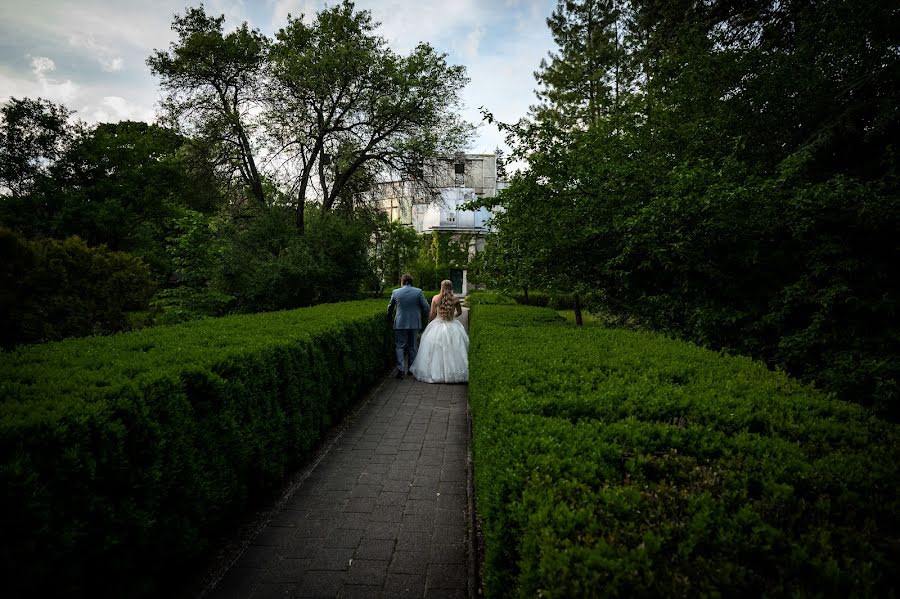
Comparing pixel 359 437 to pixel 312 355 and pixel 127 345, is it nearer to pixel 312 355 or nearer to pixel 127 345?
pixel 312 355

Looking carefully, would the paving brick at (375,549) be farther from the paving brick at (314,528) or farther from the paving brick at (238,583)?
the paving brick at (238,583)

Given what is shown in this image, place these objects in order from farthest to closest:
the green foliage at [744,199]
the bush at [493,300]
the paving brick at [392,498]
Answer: the bush at [493,300]
the green foliage at [744,199]
the paving brick at [392,498]

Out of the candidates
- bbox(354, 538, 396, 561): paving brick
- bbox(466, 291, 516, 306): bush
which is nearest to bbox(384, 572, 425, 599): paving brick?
bbox(354, 538, 396, 561): paving brick

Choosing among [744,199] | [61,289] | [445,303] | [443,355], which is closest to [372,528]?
[443,355]

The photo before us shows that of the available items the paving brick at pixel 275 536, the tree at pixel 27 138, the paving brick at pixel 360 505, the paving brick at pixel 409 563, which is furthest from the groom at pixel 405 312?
the tree at pixel 27 138

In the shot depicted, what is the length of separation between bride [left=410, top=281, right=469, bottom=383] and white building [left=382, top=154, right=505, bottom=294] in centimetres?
1116

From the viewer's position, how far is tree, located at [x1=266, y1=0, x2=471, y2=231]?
17573 millimetres

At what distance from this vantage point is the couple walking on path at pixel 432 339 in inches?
373

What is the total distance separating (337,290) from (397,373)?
21.9 ft

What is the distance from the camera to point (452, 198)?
113ft

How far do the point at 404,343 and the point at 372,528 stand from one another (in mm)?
6578

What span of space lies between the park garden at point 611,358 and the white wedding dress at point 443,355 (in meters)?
1.10

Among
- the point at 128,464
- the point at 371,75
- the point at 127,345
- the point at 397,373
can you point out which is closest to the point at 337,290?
the point at 397,373

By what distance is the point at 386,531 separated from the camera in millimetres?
3775
